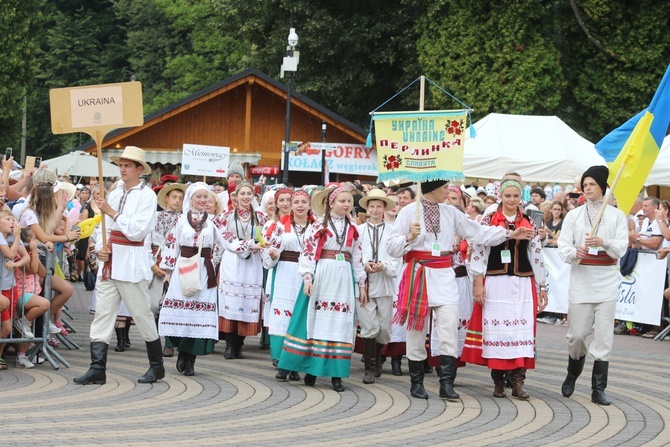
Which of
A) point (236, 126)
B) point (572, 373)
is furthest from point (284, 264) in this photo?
point (236, 126)

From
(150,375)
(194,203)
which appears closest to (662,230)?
(194,203)

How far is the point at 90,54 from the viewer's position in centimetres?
6350

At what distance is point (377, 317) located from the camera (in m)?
11.7

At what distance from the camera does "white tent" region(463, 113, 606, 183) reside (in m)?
22.5

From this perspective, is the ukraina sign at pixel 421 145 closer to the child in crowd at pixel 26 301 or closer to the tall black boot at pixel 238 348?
the tall black boot at pixel 238 348

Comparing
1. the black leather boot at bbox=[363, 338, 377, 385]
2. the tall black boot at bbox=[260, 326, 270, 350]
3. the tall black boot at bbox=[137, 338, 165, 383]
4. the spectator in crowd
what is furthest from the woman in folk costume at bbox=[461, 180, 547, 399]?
the tall black boot at bbox=[260, 326, 270, 350]

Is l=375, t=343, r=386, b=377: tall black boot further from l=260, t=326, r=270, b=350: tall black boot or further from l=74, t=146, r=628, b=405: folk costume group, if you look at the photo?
l=260, t=326, r=270, b=350: tall black boot

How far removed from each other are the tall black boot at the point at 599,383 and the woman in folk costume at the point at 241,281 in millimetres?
4077

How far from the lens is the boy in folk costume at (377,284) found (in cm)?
1149

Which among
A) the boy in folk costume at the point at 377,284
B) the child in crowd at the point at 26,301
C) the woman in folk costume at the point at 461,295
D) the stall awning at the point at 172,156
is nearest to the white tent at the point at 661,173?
the woman in folk costume at the point at 461,295

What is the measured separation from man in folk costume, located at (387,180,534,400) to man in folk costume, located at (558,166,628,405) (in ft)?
1.43

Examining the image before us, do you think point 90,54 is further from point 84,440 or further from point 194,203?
point 84,440

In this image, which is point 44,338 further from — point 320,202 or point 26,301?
point 320,202

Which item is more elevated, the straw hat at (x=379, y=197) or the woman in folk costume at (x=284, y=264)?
the straw hat at (x=379, y=197)
